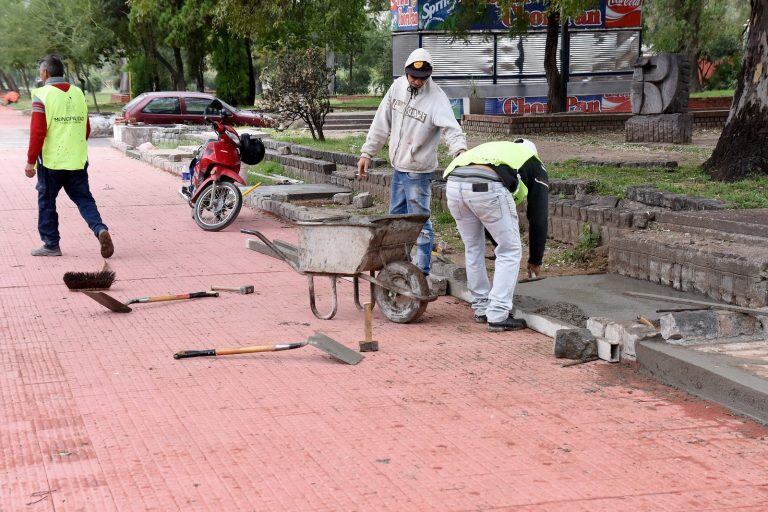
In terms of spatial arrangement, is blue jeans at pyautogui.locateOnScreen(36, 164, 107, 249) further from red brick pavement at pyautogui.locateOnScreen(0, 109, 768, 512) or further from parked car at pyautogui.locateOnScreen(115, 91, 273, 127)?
parked car at pyautogui.locateOnScreen(115, 91, 273, 127)

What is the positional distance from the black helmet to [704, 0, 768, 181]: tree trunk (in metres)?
5.64

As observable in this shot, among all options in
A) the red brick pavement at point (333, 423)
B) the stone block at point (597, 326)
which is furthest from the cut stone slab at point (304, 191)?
the stone block at point (597, 326)

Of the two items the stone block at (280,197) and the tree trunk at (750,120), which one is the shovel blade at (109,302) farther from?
the tree trunk at (750,120)

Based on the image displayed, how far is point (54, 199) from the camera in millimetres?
10617

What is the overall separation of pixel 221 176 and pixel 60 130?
8.08 ft

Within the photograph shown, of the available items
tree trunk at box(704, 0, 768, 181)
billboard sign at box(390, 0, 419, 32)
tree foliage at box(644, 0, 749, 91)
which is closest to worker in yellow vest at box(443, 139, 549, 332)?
tree trunk at box(704, 0, 768, 181)

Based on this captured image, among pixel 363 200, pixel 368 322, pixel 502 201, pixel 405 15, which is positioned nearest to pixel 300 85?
pixel 363 200

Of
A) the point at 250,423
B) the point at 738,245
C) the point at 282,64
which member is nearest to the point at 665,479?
the point at 250,423

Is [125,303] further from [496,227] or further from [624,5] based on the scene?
[624,5]

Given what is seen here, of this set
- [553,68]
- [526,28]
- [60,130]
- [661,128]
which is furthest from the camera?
[553,68]

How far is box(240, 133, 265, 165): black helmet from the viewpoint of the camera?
12.7 m

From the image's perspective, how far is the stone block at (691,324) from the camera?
21.3ft

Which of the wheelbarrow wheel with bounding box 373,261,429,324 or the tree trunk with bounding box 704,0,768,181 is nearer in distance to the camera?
the wheelbarrow wheel with bounding box 373,261,429,324

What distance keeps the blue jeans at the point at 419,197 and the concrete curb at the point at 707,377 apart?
2.85 m
